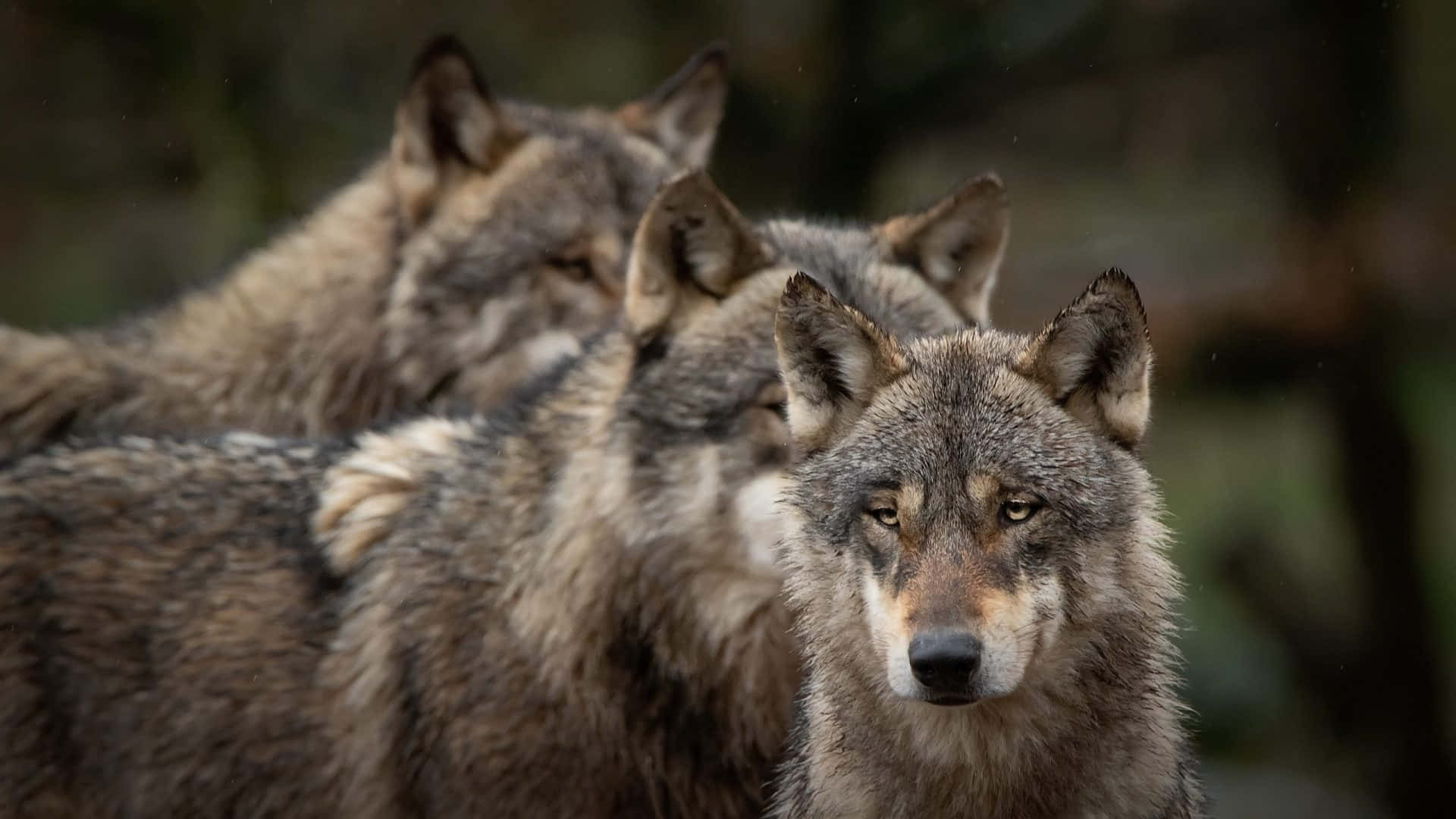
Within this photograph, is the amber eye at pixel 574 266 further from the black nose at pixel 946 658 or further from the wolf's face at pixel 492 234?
the black nose at pixel 946 658

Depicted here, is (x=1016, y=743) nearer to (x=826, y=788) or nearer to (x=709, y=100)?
(x=826, y=788)

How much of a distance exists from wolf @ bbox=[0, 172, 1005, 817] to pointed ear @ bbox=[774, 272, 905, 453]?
528mm

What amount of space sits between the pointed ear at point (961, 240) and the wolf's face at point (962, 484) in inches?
45.6

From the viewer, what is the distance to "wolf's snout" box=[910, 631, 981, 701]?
2928 millimetres

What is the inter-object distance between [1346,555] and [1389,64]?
119 inches

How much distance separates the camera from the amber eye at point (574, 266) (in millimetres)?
6293

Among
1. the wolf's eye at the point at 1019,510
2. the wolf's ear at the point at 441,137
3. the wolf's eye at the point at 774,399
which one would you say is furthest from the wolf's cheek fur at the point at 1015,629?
the wolf's ear at the point at 441,137

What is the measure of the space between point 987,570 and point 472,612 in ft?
5.49

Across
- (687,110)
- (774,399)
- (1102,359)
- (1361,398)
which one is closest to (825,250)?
(774,399)

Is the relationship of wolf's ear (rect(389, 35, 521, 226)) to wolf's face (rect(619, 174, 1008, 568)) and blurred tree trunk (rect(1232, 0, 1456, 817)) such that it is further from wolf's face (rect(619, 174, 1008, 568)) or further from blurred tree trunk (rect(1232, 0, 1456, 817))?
blurred tree trunk (rect(1232, 0, 1456, 817))

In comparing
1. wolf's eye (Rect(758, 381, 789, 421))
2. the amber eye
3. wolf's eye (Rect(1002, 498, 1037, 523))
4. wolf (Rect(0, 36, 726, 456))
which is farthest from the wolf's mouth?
the amber eye

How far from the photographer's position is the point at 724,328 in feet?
14.5

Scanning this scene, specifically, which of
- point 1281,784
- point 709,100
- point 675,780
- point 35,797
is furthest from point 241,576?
point 1281,784

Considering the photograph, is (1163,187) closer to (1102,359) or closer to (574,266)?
(574,266)
